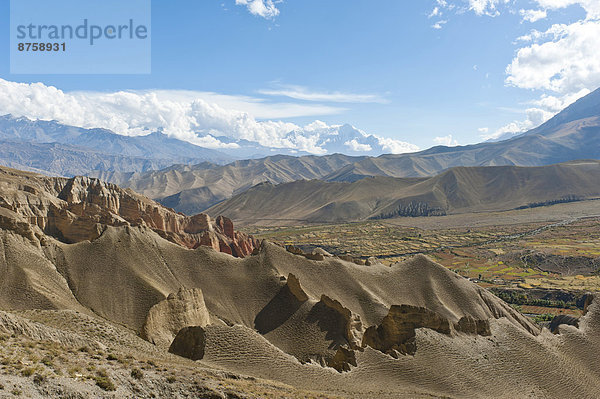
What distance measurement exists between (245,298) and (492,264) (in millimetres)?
106312

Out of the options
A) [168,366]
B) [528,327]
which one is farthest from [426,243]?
[168,366]

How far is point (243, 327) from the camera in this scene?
38.2 metres

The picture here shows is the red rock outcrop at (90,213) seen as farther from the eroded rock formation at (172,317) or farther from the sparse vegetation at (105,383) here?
the sparse vegetation at (105,383)

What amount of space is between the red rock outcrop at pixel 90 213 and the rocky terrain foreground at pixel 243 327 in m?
0.64

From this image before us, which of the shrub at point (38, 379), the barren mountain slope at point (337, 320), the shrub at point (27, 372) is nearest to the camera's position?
the shrub at point (38, 379)

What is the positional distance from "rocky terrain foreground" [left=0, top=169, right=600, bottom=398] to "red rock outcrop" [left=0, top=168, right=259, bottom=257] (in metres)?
0.64

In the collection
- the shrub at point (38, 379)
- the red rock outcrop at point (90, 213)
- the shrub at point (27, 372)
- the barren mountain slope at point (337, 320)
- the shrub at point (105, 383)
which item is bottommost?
the barren mountain slope at point (337, 320)

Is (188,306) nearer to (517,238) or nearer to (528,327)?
(528,327)

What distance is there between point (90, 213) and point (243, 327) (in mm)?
67646

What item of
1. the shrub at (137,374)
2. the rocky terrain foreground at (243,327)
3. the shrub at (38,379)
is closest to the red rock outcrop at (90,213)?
the rocky terrain foreground at (243,327)

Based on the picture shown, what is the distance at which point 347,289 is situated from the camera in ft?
210

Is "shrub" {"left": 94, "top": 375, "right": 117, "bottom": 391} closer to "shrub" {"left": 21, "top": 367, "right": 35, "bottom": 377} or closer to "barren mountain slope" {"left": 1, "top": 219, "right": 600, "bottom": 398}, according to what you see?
"shrub" {"left": 21, "top": 367, "right": 35, "bottom": 377}

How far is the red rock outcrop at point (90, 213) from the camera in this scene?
79750 millimetres

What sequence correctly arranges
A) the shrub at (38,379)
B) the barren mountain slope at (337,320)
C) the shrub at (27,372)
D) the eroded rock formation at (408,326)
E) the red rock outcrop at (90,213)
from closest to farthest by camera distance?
the shrub at (38,379) < the shrub at (27,372) < the barren mountain slope at (337,320) < the eroded rock formation at (408,326) < the red rock outcrop at (90,213)
